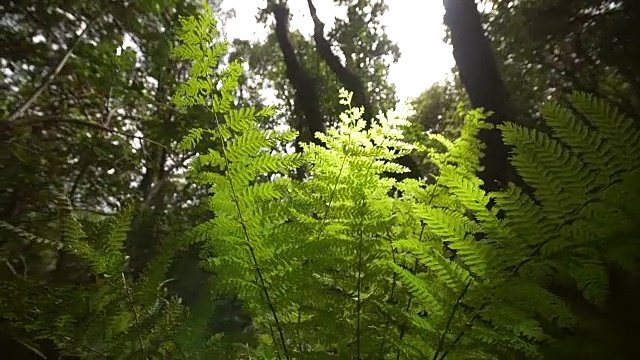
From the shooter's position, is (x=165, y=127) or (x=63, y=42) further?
(x=63, y=42)

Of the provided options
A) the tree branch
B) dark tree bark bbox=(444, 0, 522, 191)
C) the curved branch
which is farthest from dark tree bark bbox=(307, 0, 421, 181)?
the tree branch

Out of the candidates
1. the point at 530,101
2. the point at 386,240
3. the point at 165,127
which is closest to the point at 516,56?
the point at 530,101

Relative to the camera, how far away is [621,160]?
42cm

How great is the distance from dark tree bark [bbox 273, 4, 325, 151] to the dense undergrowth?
13.0 ft

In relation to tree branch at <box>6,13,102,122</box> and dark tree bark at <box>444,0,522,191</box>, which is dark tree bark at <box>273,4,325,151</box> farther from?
tree branch at <box>6,13,102,122</box>

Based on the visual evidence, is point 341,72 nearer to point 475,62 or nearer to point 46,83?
point 475,62

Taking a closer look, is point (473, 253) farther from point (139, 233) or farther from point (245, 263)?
point (139, 233)

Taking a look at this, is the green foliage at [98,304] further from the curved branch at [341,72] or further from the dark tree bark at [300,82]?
the dark tree bark at [300,82]

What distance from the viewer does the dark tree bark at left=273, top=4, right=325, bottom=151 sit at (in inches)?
189

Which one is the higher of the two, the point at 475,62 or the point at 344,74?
the point at 344,74

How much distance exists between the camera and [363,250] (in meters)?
0.64

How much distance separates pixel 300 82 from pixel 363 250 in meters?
4.51

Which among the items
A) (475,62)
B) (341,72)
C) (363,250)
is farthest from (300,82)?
(363,250)

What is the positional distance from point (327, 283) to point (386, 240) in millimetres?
94
